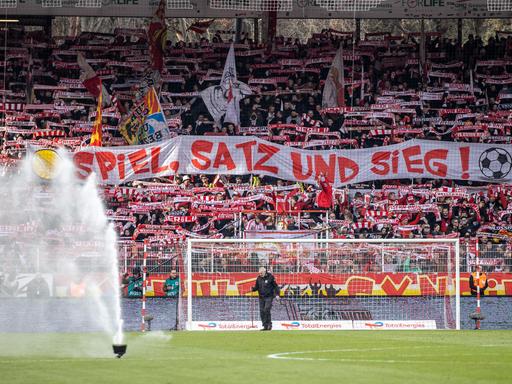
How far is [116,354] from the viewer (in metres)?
19.4

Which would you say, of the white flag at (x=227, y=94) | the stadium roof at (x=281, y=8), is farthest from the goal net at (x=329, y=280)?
the stadium roof at (x=281, y=8)

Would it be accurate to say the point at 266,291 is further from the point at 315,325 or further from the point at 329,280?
the point at 329,280

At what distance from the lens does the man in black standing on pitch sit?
92.2 ft

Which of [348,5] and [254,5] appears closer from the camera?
[254,5]

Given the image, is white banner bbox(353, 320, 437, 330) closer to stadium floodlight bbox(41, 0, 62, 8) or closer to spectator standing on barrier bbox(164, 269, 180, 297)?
spectator standing on barrier bbox(164, 269, 180, 297)

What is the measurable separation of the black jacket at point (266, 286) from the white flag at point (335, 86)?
14.3 m

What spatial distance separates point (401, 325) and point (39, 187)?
41.8ft

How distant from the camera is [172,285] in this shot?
30828 millimetres

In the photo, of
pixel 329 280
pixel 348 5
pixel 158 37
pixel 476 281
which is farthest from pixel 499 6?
pixel 329 280

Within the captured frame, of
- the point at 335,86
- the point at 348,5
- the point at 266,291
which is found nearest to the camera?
the point at 266,291

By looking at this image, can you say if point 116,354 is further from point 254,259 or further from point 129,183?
point 129,183

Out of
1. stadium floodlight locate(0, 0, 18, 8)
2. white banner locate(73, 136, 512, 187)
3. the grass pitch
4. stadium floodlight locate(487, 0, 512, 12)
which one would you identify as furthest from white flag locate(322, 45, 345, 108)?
the grass pitch

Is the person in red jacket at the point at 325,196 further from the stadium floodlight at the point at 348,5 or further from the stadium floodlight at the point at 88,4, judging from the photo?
the stadium floodlight at the point at 88,4

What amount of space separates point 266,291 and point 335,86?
49.2 ft
